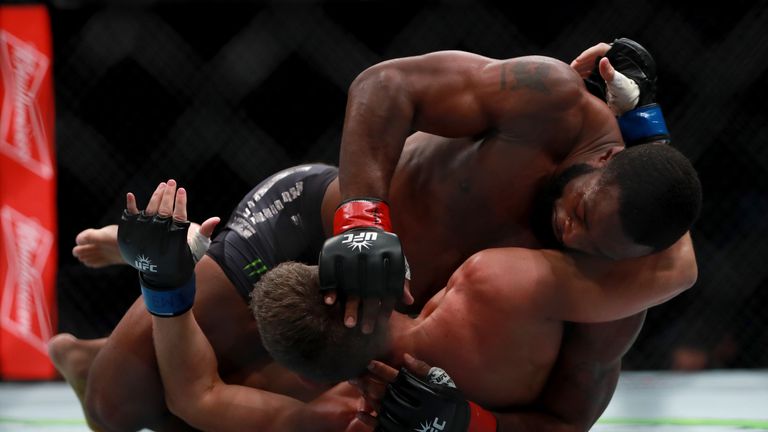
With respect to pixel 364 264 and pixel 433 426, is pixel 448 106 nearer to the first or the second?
pixel 364 264

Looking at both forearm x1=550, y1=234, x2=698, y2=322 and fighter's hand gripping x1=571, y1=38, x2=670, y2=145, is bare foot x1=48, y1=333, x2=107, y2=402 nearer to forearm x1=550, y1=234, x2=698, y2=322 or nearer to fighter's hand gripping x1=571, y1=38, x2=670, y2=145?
forearm x1=550, y1=234, x2=698, y2=322

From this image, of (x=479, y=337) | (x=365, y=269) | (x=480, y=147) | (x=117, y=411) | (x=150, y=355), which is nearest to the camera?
(x=365, y=269)

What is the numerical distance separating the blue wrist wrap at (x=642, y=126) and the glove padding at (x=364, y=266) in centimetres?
69

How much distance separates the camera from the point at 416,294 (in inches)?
72.4

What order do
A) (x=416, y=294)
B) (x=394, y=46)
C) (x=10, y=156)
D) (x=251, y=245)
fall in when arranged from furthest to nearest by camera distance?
(x=10, y=156) → (x=394, y=46) → (x=251, y=245) → (x=416, y=294)

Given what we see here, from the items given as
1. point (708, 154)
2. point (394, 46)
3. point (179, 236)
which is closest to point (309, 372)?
point (179, 236)

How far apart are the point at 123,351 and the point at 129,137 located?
6.20 ft

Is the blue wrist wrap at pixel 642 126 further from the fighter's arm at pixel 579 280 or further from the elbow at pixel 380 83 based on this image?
the elbow at pixel 380 83

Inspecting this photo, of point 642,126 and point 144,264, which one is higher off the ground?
point 642,126

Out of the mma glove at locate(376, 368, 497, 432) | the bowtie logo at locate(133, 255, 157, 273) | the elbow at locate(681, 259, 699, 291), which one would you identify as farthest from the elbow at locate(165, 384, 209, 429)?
the elbow at locate(681, 259, 699, 291)

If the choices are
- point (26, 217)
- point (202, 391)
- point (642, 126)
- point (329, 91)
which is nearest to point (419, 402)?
point (202, 391)

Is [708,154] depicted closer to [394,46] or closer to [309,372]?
[394,46]

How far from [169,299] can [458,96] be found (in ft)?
2.26

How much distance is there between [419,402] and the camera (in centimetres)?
144
